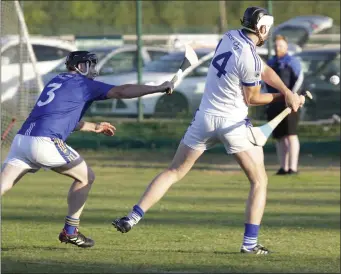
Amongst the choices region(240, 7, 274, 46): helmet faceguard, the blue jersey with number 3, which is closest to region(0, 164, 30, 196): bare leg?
the blue jersey with number 3

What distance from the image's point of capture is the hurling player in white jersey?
31.3 feet

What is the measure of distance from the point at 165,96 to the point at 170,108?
0.40 m

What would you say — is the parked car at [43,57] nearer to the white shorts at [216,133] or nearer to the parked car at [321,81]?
the parked car at [321,81]

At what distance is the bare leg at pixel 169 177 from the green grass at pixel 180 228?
50cm

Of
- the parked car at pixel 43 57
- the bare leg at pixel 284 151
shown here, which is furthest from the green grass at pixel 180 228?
the parked car at pixel 43 57

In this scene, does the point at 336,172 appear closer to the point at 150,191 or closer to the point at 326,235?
the point at 326,235

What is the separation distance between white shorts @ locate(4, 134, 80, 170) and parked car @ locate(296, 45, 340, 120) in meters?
13.5

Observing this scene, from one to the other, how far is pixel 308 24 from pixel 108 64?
5.49 meters

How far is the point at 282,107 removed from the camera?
17766 mm

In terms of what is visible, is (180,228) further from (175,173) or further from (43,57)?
(43,57)

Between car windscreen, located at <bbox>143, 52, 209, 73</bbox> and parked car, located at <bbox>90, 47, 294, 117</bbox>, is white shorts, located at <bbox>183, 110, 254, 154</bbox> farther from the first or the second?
car windscreen, located at <bbox>143, 52, 209, 73</bbox>

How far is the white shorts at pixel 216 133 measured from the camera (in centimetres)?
966

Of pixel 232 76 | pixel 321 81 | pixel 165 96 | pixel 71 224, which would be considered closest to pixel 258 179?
pixel 232 76

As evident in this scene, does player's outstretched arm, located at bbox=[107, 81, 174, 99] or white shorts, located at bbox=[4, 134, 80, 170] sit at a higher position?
player's outstretched arm, located at bbox=[107, 81, 174, 99]
